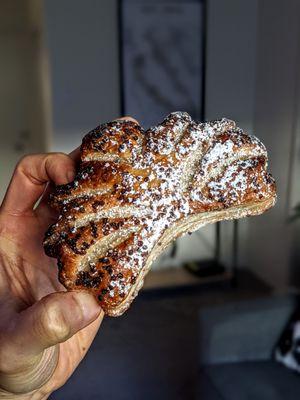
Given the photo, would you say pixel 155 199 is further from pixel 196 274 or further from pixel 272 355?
pixel 196 274

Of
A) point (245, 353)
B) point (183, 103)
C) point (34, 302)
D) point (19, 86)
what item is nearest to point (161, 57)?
point (183, 103)

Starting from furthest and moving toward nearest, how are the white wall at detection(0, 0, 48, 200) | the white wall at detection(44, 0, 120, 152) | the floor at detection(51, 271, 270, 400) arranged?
1. the white wall at detection(0, 0, 48, 200)
2. the white wall at detection(44, 0, 120, 152)
3. the floor at detection(51, 271, 270, 400)

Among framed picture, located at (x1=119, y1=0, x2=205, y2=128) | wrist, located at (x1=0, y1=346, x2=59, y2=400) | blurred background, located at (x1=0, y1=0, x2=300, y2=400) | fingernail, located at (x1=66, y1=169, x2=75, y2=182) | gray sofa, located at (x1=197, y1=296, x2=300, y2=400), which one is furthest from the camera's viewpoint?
framed picture, located at (x1=119, y1=0, x2=205, y2=128)

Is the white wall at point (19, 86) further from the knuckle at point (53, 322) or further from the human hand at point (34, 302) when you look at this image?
the knuckle at point (53, 322)

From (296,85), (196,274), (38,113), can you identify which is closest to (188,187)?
(296,85)

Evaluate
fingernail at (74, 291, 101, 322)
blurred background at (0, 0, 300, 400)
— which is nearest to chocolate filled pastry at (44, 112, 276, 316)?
fingernail at (74, 291, 101, 322)

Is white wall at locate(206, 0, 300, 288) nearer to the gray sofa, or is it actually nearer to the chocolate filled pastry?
the gray sofa
